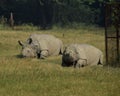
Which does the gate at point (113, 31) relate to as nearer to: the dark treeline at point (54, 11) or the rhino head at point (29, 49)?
the rhino head at point (29, 49)

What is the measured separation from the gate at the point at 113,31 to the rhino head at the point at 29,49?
497 centimetres

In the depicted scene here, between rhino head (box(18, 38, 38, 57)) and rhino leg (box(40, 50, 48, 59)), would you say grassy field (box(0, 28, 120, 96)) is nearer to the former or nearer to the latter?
rhino head (box(18, 38, 38, 57))

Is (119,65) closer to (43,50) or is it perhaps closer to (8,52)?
(43,50)

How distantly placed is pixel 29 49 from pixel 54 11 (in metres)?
36.6

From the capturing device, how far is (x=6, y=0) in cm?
5978

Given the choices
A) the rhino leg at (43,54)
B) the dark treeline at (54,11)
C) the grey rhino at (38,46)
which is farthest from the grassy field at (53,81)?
the dark treeline at (54,11)

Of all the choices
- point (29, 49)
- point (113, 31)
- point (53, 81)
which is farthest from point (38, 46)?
point (53, 81)

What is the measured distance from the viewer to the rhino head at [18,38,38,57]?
23.1 metres

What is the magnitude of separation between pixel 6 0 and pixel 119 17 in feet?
139

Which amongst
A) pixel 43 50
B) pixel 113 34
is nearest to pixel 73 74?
pixel 113 34

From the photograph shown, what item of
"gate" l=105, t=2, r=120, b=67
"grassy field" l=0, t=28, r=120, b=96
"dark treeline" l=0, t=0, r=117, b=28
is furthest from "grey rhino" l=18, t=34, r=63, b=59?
"dark treeline" l=0, t=0, r=117, b=28

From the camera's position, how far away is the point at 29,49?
23.2 m

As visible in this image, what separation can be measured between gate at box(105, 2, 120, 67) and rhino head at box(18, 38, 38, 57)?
16.3 ft

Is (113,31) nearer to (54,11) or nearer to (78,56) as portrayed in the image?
(78,56)
